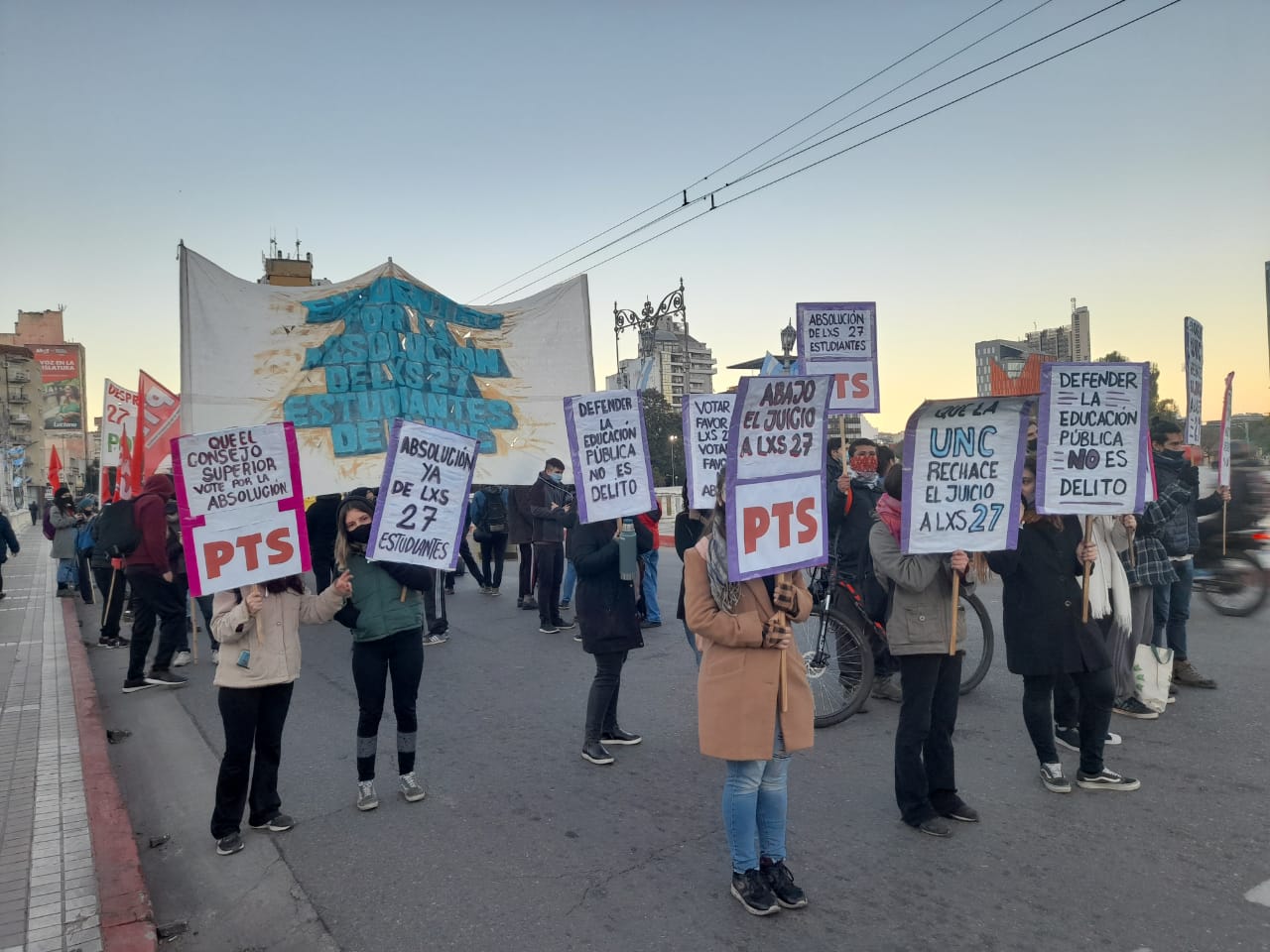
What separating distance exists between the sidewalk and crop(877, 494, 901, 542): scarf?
12.6 ft

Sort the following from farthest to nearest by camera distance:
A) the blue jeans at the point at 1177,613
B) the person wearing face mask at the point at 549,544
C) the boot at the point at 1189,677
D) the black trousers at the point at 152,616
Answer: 1. the person wearing face mask at the point at 549,544
2. the black trousers at the point at 152,616
3. the blue jeans at the point at 1177,613
4. the boot at the point at 1189,677

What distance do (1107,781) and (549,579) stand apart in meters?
6.35

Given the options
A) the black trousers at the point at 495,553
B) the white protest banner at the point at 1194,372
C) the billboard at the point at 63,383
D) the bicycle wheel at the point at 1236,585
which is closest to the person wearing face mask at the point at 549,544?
the black trousers at the point at 495,553

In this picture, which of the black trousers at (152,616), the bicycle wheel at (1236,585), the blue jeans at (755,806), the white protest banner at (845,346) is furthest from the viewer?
the bicycle wheel at (1236,585)

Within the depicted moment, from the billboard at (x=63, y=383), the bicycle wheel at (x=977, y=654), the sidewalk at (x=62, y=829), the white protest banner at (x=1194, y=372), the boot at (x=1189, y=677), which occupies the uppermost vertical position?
the billboard at (x=63, y=383)

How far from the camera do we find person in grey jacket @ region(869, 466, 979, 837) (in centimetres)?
426

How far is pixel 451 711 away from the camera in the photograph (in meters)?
6.77

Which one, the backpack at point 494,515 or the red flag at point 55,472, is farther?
the red flag at point 55,472

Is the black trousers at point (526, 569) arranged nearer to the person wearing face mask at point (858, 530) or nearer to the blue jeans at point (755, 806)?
the person wearing face mask at point (858, 530)

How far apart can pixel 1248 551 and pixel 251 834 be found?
931 centimetres

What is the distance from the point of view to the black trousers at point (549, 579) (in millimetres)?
9805

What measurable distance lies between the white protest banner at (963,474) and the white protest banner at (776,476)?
66 cm

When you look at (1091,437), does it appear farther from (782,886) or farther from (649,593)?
(649,593)

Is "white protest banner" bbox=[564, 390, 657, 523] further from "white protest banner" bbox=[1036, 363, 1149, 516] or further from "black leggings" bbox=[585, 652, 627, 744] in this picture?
"white protest banner" bbox=[1036, 363, 1149, 516]
